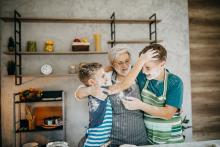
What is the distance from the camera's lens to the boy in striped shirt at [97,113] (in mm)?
1729

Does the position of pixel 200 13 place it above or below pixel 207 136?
above

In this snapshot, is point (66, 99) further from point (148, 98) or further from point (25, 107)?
point (148, 98)

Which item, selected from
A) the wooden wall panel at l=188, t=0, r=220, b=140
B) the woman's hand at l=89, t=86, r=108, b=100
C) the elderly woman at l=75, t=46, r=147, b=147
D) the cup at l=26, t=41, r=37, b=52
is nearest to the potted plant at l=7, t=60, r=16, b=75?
the cup at l=26, t=41, r=37, b=52

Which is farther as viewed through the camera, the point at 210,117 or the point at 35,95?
the point at 210,117

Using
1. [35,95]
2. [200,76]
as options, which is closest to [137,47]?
[200,76]

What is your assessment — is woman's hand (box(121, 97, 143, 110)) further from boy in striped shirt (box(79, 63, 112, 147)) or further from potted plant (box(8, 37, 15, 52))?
potted plant (box(8, 37, 15, 52))

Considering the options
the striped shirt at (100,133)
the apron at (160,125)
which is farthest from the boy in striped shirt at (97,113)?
the apron at (160,125)

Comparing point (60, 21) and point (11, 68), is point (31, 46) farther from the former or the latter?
point (60, 21)

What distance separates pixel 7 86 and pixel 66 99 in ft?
2.97

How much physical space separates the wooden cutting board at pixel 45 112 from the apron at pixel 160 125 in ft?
7.38

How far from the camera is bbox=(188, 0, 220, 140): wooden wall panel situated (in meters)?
4.40

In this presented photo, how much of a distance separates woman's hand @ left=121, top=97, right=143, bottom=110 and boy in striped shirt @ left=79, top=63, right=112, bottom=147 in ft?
0.44

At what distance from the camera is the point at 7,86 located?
375 centimetres

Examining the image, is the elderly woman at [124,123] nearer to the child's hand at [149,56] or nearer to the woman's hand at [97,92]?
the woman's hand at [97,92]
